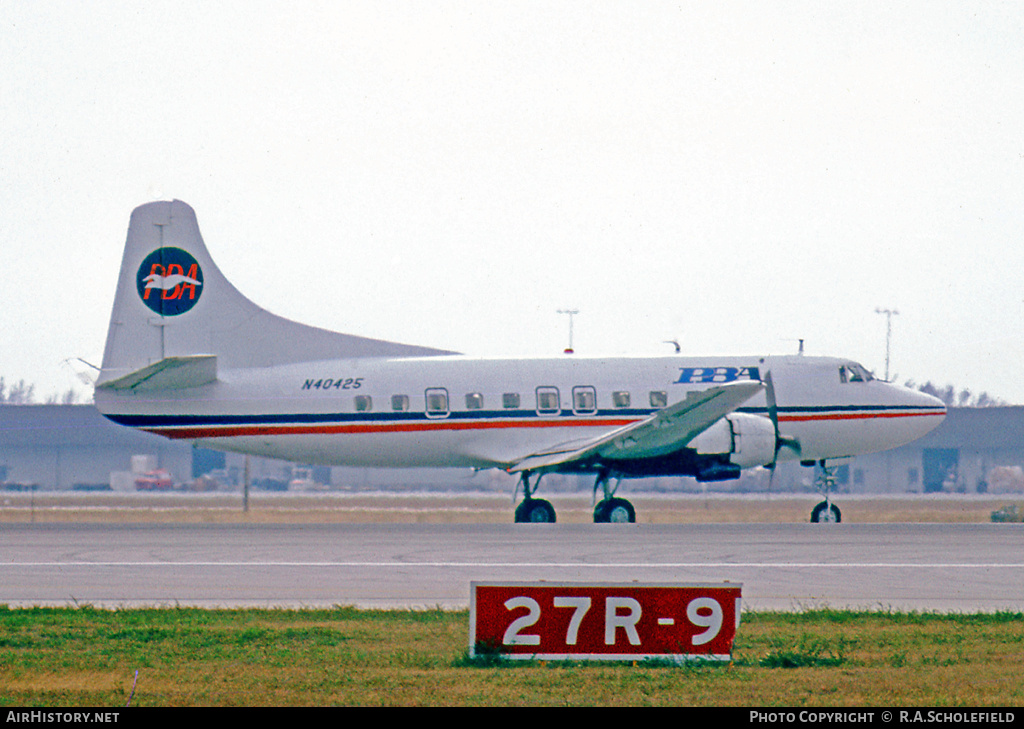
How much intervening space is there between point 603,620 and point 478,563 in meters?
9.78

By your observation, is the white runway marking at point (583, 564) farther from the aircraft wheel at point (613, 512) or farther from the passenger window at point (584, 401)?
the passenger window at point (584, 401)

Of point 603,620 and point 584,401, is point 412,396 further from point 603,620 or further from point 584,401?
point 603,620

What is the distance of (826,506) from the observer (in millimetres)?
33594

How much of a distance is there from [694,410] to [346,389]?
9.82 metres

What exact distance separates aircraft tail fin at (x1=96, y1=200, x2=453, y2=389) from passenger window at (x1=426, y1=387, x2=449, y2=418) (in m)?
2.26

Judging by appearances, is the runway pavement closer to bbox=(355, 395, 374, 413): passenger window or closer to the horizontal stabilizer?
the horizontal stabilizer

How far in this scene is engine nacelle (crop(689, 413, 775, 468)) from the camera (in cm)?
3194

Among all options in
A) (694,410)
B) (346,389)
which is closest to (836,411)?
(694,410)

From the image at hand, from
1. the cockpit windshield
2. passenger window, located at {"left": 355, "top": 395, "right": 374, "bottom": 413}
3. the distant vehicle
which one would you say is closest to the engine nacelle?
the cockpit windshield

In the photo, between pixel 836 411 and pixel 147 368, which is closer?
pixel 147 368

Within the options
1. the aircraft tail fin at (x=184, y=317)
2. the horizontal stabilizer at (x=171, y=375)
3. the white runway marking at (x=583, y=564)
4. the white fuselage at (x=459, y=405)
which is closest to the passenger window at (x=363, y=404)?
the white fuselage at (x=459, y=405)

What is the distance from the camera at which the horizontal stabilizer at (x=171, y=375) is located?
1227 inches
